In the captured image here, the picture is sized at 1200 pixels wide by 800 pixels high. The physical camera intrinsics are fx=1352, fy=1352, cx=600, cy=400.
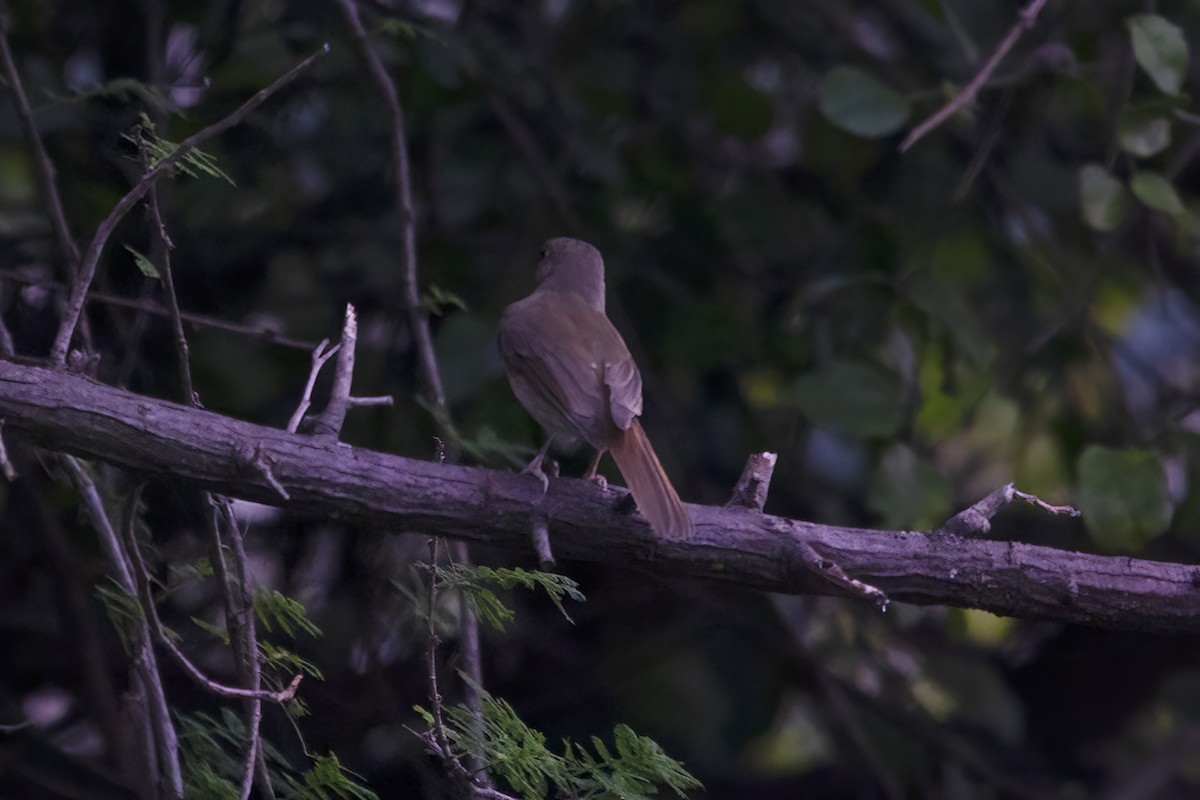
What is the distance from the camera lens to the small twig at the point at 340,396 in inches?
96.1

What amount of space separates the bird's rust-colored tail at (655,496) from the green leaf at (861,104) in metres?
1.24

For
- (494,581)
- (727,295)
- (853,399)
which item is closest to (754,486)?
(494,581)

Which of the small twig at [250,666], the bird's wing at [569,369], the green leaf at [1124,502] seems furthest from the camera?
the green leaf at [1124,502]

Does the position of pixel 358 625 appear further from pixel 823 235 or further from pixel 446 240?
pixel 823 235

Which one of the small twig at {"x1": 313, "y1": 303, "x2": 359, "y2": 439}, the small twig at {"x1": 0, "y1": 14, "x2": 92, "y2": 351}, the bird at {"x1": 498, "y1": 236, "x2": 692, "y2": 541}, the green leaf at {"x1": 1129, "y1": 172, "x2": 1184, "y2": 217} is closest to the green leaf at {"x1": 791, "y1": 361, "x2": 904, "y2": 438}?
the bird at {"x1": 498, "y1": 236, "x2": 692, "y2": 541}

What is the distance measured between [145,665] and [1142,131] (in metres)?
2.68

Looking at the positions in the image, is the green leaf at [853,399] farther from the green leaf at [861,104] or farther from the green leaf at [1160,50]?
the green leaf at [1160,50]

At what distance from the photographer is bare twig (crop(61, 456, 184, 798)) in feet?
8.22

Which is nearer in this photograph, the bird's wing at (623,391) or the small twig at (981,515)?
the small twig at (981,515)

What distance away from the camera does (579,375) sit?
3164 millimetres

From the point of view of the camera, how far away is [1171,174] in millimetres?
3830

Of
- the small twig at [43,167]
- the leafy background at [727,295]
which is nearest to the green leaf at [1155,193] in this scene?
the leafy background at [727,295]

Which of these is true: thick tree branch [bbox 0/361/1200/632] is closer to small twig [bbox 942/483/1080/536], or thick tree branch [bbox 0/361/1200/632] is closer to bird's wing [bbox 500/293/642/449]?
small twig [bbox 942/483/1080/536]

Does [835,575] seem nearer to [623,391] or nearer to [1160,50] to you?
[623,391]
